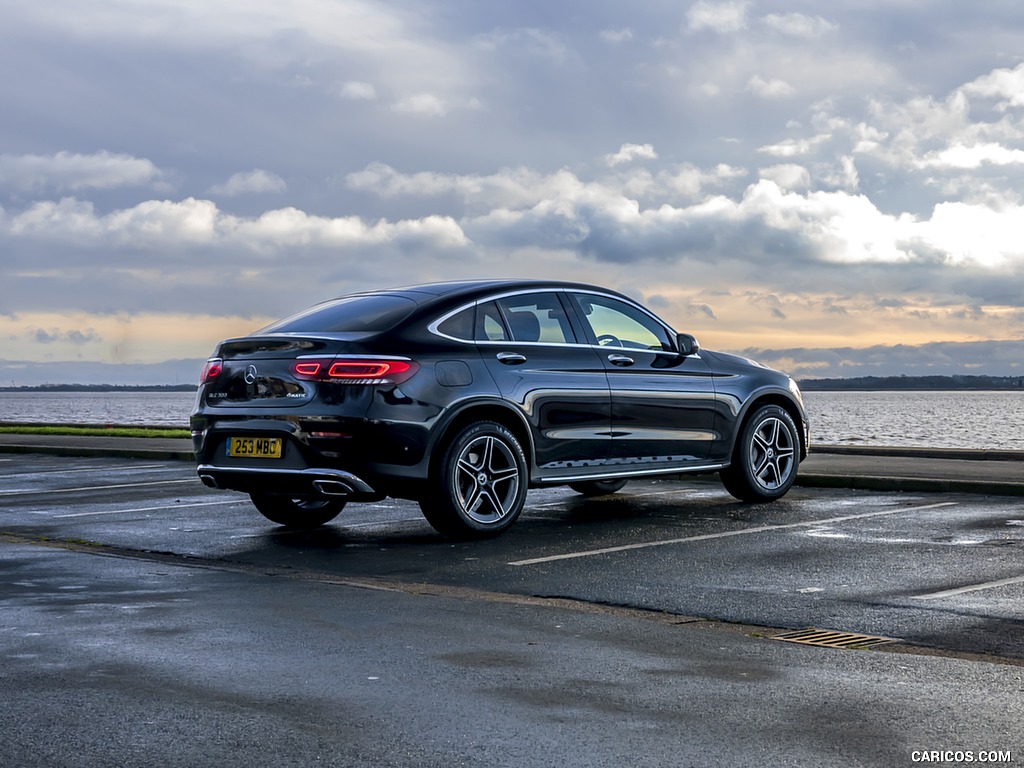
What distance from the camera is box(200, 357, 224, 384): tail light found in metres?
9.40

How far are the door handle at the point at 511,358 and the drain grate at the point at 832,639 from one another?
156 inches

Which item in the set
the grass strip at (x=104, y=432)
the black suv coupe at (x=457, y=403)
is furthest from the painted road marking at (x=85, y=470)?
the grass strip at (x=104, y=432)

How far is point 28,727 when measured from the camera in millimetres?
4164

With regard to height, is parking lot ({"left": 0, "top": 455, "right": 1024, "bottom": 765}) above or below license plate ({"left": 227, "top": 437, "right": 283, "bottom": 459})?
below

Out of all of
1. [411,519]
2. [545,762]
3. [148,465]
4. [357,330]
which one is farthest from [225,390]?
[148,465]

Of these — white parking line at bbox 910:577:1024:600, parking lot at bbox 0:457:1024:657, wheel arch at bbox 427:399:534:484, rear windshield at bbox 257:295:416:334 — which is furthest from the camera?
rear windshield at bbox 257:295:416:334

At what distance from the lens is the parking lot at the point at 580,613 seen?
4.21 metres

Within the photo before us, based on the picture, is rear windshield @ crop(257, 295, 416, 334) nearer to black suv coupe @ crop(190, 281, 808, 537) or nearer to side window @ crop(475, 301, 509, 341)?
black suv coupe @ crop(190, 281, 808, 537)

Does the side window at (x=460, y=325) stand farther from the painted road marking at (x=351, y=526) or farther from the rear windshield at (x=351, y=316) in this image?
the painted road marking at (x=351, y=526)

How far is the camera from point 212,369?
946 centimetres

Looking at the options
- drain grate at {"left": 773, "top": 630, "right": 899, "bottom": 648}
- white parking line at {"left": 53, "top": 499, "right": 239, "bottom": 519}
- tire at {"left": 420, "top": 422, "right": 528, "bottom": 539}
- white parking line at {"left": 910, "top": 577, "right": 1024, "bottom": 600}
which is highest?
tire at {"left": 420, "top": 422, "right": 528, "bottom": 539}

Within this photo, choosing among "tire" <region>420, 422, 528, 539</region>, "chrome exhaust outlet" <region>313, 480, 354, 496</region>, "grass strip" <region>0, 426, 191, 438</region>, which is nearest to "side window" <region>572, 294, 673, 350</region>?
"tire" <region>420, 422, 528, 539</region>

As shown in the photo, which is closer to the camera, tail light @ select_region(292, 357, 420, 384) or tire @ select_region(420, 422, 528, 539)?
tail light @ select_region(292, 357, 420, 384)

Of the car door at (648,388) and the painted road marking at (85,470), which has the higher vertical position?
the car door at (648,388)
